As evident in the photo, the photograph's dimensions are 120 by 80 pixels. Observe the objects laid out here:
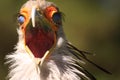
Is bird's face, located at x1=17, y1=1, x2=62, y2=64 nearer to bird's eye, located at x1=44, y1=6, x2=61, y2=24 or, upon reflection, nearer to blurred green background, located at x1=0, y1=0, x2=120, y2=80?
bird's eye, located at x1=44, y1=6, x2=61, y2=24

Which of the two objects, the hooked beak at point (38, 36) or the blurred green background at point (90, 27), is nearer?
the hooked beak at point (38, 36)

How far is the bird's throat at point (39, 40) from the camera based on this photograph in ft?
16.4

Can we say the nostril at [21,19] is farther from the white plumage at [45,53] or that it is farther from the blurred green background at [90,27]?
the blurred green background at [90,27]

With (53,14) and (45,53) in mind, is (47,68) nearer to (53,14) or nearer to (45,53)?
(45,53)

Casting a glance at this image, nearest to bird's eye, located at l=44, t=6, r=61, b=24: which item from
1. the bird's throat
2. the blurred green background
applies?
the bird's throat

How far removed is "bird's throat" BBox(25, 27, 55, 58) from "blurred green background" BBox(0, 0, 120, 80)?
23.2 feet

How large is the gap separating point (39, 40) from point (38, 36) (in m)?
Result: 0.03

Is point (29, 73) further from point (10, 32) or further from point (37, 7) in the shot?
point (10, 32)

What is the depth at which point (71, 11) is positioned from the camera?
1389 centimetres

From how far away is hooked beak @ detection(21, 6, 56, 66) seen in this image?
495 centimetres

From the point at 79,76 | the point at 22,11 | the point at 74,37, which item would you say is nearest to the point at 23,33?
the point at 22,11

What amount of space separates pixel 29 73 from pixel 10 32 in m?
8.56

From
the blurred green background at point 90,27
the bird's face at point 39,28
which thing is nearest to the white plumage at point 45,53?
the bird's face at point 39,28

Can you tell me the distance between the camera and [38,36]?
16.6 feet
